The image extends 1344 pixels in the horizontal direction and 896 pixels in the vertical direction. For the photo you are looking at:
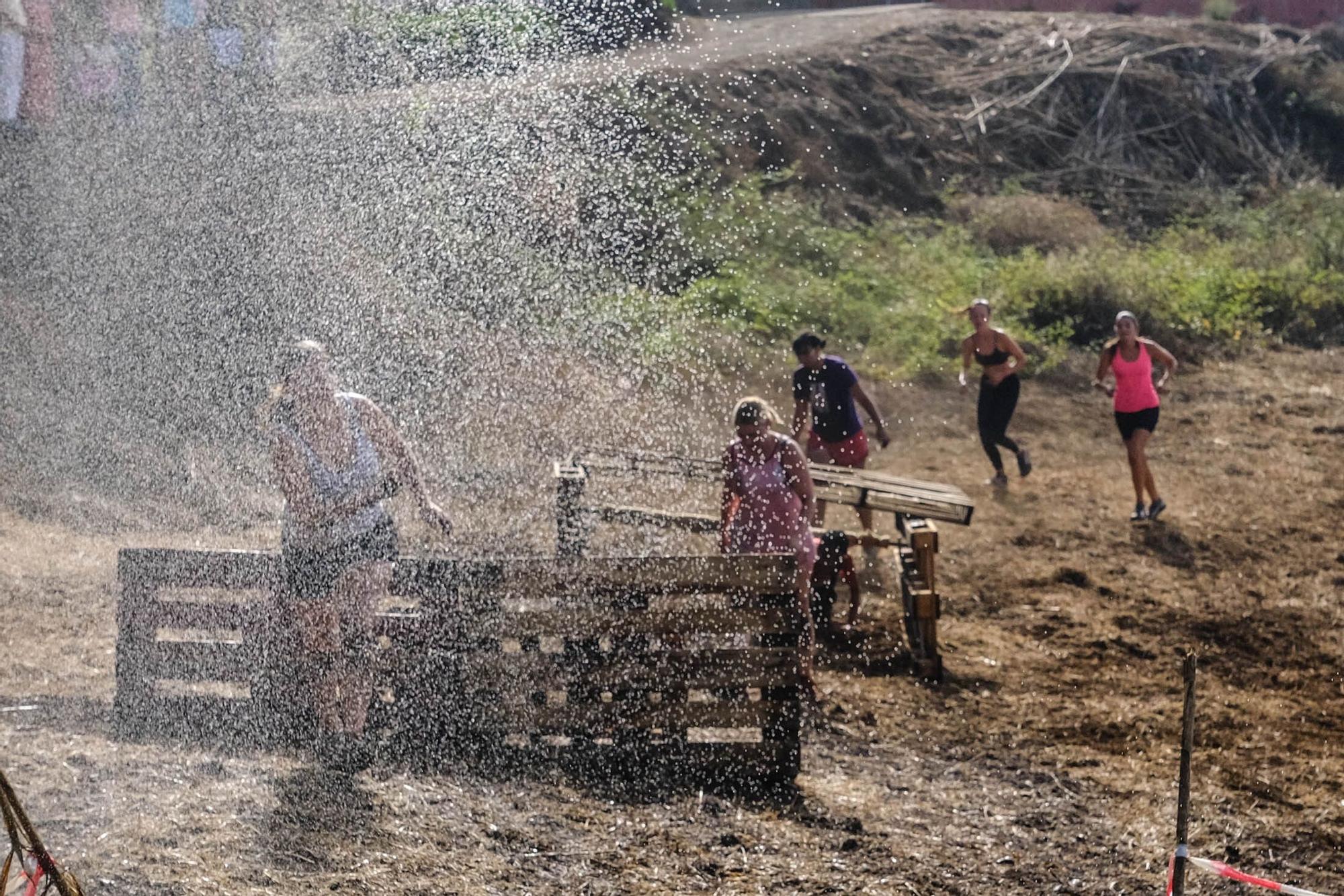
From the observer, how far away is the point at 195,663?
5887 millimetres

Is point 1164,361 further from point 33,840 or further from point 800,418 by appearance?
point 33,840

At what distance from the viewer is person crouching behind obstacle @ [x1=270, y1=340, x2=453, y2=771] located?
5484 mm

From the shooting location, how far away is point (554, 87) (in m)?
16.8

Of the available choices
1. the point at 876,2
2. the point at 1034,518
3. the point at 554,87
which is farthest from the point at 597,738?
the point at 876,2

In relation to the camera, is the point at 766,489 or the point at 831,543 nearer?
the point at 766,489

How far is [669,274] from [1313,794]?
34.6 feet

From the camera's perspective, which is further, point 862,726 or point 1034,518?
point 1034,518

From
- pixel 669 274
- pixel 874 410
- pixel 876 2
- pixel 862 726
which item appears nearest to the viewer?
pixel 862 726

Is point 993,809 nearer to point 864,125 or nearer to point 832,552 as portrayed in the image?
point 832,552

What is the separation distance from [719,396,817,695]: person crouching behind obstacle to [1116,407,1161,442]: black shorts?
457 centimetres

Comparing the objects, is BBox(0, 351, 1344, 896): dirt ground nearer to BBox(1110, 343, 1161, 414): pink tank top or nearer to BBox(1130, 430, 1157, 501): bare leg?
BBox(1130, 430, 1157, 501): bare leg

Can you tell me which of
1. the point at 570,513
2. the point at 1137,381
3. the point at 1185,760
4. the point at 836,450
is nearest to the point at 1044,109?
the point at 1137,381

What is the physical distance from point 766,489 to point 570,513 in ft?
4.56

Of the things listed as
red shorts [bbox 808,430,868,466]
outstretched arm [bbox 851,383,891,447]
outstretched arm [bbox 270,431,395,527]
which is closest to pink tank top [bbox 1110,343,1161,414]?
outstretched arm [bbox 851,383,891,447]
